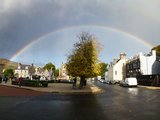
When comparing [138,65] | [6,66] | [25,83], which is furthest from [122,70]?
[6,66]

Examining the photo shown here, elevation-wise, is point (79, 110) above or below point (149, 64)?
below

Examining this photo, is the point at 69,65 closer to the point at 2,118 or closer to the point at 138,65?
the point at 2,118

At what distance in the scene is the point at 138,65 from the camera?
94000 millimetres

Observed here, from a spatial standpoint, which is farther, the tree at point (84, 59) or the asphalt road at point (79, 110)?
the tree at point (84, 59)

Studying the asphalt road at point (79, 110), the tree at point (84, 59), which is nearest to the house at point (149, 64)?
the tree at point (84, 59)

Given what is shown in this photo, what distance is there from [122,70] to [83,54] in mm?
77705

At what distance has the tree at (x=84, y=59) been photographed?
49.0 metres

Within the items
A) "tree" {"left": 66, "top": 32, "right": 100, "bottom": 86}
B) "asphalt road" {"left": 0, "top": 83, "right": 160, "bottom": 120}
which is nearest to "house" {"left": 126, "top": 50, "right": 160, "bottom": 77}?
"tree" {"left": 66, "top": 32, "right": 100, "bottom": 86}

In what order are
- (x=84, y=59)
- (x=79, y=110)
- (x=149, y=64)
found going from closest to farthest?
A: 1. (x=79, y=110)
2. (x=84, y=59)
3. (x=149, y=64)

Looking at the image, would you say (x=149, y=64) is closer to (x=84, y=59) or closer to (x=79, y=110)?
(x=84, y=59)

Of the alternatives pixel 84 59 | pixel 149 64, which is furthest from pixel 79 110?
pixel 149 64

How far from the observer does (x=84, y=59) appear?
161ft

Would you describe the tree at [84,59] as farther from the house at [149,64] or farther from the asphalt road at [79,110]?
the house at [149,64]

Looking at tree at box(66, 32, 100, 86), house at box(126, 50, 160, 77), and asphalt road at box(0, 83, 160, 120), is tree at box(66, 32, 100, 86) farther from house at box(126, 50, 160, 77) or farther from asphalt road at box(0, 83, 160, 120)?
house at box(126, 50, 160, 77)
